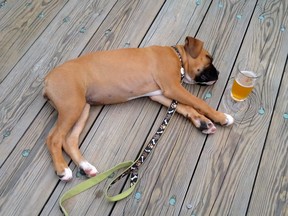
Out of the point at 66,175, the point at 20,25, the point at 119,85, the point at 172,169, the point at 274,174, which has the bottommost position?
the point at 274,174

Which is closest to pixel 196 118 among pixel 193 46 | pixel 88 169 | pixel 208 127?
pixel 208 127

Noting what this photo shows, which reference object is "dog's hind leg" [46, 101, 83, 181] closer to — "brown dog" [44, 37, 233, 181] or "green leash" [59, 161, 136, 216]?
"brown dog" [44, 37, 233, 181]

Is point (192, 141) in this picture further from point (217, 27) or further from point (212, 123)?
point (217, 27)

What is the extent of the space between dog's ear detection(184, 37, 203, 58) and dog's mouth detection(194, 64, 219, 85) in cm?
14

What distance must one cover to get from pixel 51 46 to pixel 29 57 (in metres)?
0.21

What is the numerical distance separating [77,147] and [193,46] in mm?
1132

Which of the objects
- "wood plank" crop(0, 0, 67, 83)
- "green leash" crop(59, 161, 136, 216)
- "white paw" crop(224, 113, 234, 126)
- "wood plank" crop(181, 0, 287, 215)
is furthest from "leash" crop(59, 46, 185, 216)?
"wood plank" crop(0, 0, 67, 83)

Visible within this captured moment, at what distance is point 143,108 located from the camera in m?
2.82

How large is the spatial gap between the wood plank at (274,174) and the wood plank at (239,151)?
0.04m

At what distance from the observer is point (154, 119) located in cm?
276

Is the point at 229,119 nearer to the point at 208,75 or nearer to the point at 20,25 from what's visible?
the point at 208,75

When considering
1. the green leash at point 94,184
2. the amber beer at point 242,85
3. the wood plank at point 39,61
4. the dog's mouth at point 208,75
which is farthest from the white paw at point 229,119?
the wood plank at point 39,61

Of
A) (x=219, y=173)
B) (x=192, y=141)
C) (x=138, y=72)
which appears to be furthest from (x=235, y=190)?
(x=138, y=72)

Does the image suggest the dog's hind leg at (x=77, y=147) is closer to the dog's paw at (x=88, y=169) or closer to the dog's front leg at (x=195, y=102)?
the dog's paw at (x=88, y=169)
